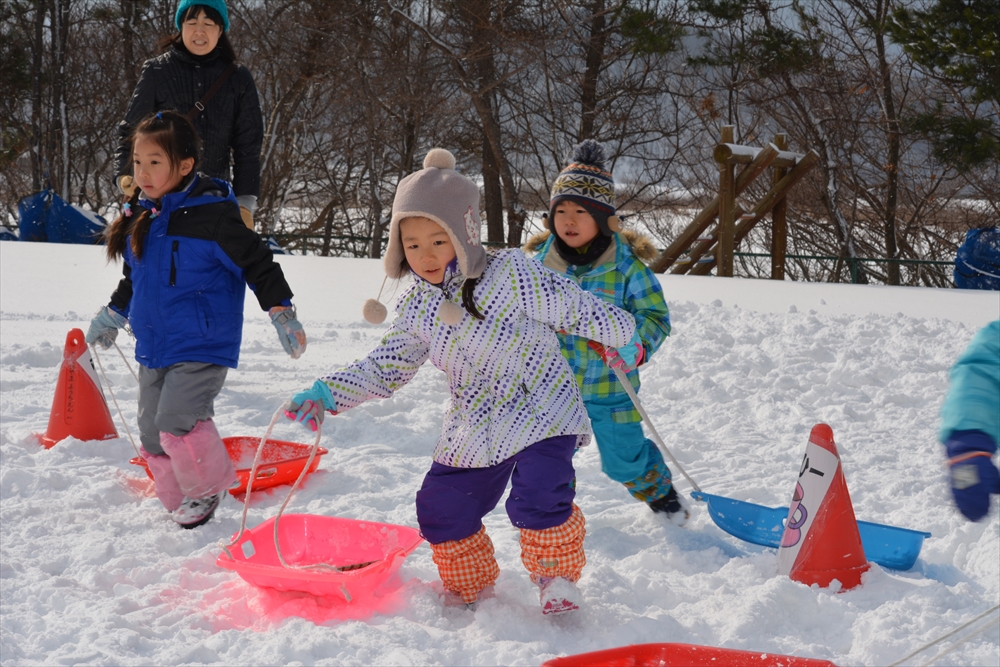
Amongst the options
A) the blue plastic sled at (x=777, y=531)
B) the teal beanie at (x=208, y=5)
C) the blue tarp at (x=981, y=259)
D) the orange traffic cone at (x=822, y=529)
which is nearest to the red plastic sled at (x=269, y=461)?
the blue plastic sled at (x=777, y=531)

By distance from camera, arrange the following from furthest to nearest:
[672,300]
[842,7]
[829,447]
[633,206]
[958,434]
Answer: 1. [633,206]
2. [842,7]
3. [672,300]
4. [829,447]
5. [958,434]

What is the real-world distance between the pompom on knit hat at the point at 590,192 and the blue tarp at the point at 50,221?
12.1m

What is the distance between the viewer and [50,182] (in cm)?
1731

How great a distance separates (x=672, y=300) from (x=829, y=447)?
4.57m

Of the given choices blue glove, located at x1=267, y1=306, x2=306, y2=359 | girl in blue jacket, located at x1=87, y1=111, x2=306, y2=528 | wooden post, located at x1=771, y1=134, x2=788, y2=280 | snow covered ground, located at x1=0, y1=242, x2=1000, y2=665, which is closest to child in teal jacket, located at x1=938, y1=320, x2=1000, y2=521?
snow covered ground, located at x1=0, y1=242, x2=1000, y2=665

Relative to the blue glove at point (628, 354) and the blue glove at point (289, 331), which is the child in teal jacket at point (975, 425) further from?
the blue glove at point (289, 331)

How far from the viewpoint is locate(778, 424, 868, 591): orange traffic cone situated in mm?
2600

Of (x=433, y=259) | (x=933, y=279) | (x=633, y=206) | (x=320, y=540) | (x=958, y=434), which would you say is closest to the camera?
(x=958, y=434)

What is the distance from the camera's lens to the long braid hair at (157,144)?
3.13 meters

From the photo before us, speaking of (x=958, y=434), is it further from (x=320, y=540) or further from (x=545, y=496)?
(x=320, y=540)

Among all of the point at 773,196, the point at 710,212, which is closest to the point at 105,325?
Answer: the point at 710,212

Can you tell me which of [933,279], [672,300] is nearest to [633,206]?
[933,279]

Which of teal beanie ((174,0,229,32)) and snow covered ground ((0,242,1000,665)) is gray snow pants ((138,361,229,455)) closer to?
snow covered ground ((0,242,1000,665))

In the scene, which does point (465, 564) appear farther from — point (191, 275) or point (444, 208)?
point (191, 275)
